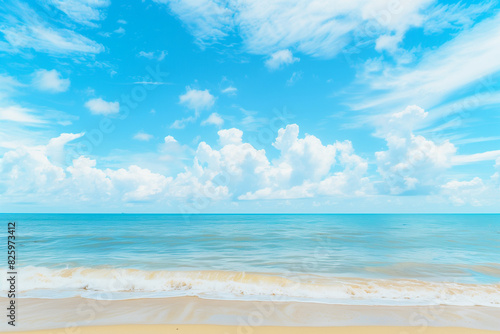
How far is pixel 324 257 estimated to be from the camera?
20094mm

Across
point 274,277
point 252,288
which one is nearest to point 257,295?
point 252,288

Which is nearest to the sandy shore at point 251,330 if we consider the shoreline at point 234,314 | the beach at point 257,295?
the beach at point 257,295

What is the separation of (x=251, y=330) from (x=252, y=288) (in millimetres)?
4732

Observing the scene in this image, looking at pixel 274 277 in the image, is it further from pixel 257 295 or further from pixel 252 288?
pixel 257 295

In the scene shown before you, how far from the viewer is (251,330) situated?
7551mm

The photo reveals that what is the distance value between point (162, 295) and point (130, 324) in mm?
3361

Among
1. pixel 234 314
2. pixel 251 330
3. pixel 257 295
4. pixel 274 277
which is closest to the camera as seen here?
pixel 251 330

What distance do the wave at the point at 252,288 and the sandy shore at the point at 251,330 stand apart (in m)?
2.55

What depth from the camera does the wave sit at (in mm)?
10945

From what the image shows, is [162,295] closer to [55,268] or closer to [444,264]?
[55,268]

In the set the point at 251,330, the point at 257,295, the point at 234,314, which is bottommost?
the point at 257,295

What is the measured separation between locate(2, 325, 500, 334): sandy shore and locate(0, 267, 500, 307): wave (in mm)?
2545

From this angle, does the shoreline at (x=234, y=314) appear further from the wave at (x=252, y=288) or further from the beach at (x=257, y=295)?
the wave at (x=252, y=288)

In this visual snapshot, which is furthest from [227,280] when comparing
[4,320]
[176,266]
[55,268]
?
[55,268]
